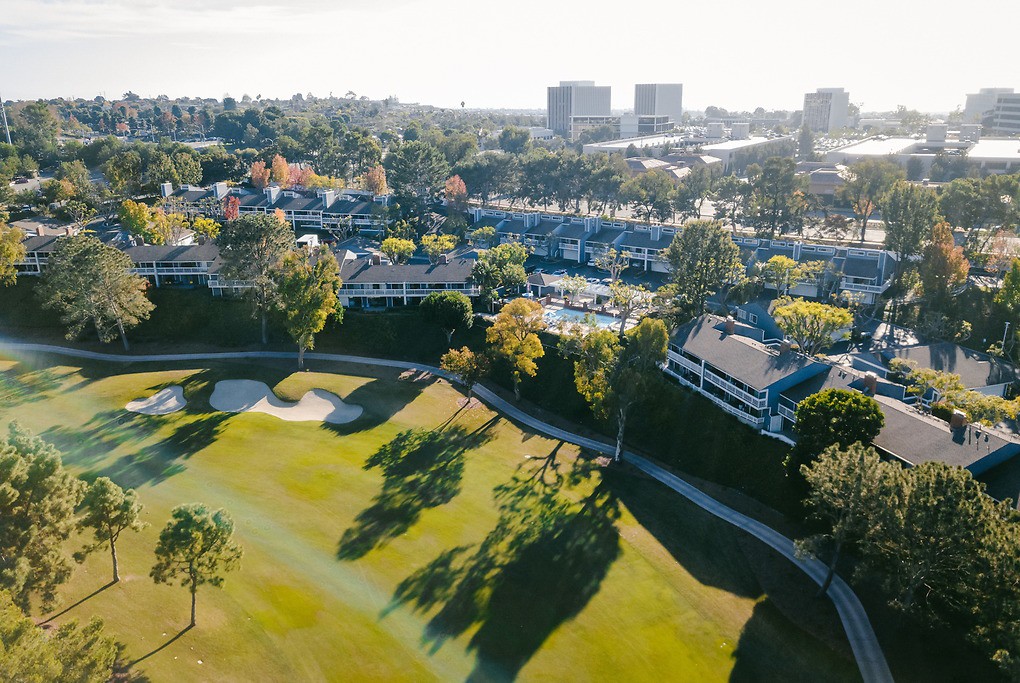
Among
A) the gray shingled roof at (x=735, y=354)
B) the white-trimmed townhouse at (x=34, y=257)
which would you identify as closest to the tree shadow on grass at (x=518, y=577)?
the gray shingled roof at (x=735, y=354)

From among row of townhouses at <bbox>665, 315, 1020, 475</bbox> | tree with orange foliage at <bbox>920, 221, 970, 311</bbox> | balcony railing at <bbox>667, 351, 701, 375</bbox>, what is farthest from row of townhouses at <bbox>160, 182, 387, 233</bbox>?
tree with orange foliage at <bbox>920, 221, 970, 311</bbox>

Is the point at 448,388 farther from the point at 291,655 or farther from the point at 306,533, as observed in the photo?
the point at 291,655

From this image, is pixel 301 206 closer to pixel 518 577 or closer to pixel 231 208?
pixel 231 208

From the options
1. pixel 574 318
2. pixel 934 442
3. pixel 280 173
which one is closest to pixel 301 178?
pixel 280 173

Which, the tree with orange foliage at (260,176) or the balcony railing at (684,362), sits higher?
the tree with orange foliage at (260,176)

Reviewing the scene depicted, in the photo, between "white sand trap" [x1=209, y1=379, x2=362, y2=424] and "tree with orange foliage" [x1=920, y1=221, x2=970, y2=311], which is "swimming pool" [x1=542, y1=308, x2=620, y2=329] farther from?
"tree with orange foliage" [x1=920, y1=221, x2=970, y2=311]

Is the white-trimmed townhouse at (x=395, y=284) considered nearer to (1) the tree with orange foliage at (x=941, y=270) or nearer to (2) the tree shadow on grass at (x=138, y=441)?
(2) the tree shadow on grass at (x=138, y=441)
